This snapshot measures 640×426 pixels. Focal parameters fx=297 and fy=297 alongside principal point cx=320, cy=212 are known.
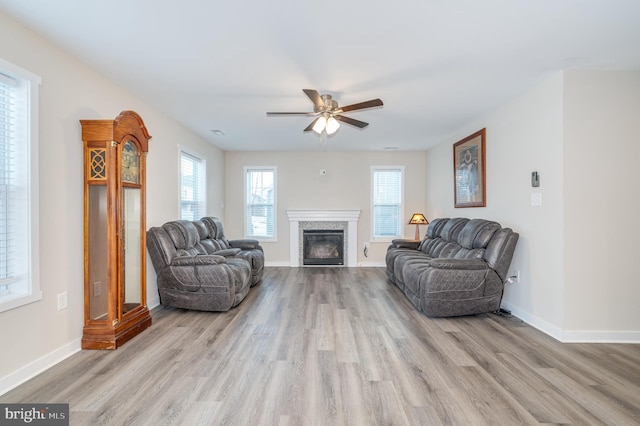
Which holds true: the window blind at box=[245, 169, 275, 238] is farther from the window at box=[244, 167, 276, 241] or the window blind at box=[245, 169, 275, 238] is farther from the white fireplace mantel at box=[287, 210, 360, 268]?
the white fireplace mantel at box=[287, 210, 360, 268]

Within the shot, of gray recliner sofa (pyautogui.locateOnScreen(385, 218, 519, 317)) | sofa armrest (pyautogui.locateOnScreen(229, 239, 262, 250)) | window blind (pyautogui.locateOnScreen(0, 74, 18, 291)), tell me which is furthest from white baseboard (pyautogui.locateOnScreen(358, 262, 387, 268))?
window blind (pyautogui.locateOnScreen(0, 74, 18, 291))

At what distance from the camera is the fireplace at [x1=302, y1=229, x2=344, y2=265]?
662cm

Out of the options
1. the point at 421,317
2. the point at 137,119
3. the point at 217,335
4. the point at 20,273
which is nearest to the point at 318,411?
the point at 217,335

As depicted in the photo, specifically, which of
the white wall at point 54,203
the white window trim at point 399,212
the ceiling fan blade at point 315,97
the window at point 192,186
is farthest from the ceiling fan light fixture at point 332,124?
the white window trim at point 399,212

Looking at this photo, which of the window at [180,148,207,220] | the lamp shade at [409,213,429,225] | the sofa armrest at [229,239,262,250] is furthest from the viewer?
the lamp shade at [409,213,429,225]

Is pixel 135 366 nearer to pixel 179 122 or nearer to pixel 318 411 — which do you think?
pixel 318 411

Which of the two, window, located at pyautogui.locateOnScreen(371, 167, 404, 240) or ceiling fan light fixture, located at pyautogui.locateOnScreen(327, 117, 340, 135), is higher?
ceiling fan light fixture, located at pyautogui.locateOnScreen(327, 117, 340, 135)

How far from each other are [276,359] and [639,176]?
12.4 ft

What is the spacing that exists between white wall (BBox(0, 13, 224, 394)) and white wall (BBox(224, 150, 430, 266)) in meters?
3.69

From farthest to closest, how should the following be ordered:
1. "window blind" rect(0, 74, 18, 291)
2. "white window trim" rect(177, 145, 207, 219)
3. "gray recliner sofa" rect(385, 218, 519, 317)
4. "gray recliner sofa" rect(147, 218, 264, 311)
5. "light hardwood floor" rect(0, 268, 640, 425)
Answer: "white window trim" rect(177, 145, 207, 219) < "gray recliner sofa" rect(147, 218, 264, 311) < "gray recliner sofa" rect(385, 218, 519, 317) < "window blind" rect(0, 74, 18, 291) < "light hardwood floor" rect(0, 268, 640, 425)

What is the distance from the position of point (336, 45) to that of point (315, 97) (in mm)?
528

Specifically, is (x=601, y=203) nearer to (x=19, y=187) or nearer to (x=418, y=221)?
(x=418, y=221)

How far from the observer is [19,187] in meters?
2.18

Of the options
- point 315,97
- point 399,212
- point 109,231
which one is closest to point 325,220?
point 399,212
